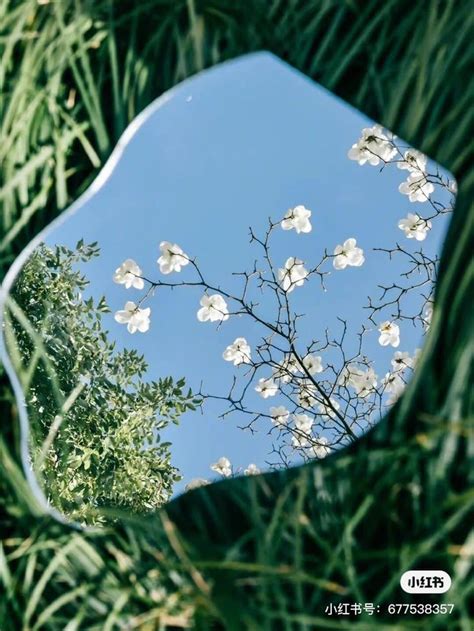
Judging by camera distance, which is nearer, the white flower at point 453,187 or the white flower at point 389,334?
the white flower at point 453,187

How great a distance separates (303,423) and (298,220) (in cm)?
13

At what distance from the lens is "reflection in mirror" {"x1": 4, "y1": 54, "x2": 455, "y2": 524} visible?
1.44 feet

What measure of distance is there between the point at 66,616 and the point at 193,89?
267 millimetres

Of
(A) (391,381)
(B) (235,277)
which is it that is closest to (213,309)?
(B) (235,277)

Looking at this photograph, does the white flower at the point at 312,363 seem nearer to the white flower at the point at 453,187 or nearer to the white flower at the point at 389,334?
the white flower at the point at 389,334

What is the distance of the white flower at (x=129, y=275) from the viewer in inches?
20.9

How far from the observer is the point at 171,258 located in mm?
527

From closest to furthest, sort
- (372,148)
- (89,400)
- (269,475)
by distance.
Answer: (269,475), (372,148), (89,400)

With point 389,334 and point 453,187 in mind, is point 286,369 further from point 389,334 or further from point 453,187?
point 453,187

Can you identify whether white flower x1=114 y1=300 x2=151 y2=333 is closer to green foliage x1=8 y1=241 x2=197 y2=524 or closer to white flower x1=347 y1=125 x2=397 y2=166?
green foliage x1=8 y1=241 x2=197 y2=524

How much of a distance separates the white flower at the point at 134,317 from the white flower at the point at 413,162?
0.63ft

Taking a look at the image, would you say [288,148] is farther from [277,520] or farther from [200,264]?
[277,520]

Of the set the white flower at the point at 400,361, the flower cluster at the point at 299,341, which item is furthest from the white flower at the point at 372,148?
the white flower at the point at 400,361

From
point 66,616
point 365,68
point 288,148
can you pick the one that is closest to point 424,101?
point 365,68
